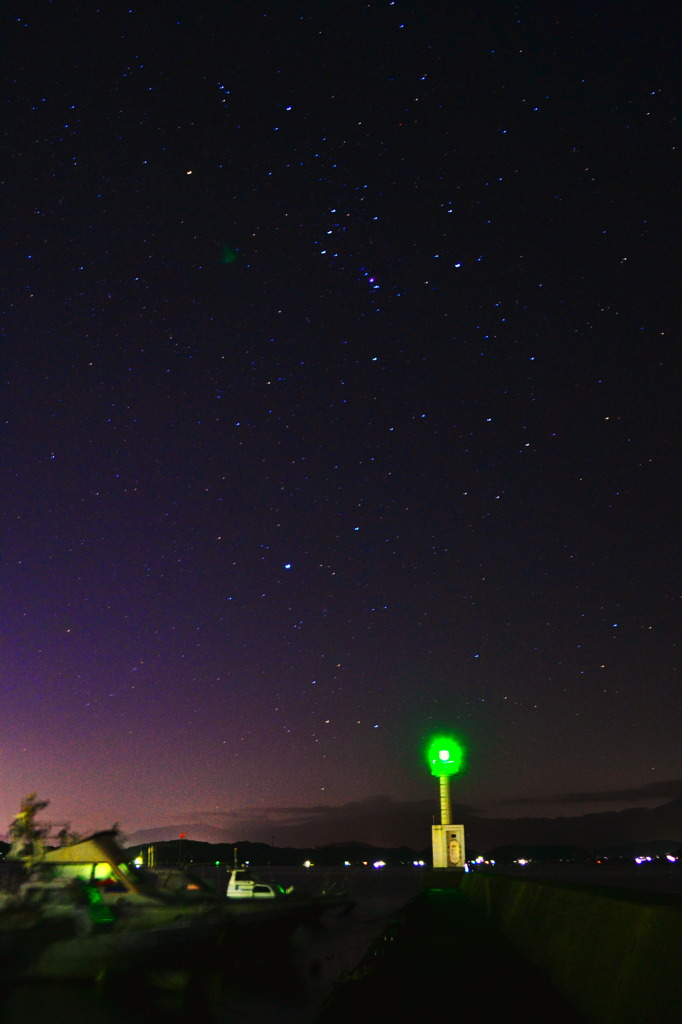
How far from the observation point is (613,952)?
641 cm

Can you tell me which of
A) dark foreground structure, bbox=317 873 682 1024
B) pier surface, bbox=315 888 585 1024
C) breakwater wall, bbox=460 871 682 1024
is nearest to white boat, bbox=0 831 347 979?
dark foreground structure, bbox=317 873 682 1024

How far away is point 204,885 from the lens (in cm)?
3023

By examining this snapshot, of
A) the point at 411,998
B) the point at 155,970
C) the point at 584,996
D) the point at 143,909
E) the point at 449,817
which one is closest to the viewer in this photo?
the point at 584,996

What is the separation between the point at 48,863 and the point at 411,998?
1570cm

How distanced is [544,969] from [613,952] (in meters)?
3.80

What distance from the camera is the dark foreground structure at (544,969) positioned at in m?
5.38

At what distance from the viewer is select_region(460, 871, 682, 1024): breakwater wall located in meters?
5.10

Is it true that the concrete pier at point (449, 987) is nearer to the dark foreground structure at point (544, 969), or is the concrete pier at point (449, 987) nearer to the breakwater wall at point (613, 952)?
the dark foreground structure at point (544, 969)

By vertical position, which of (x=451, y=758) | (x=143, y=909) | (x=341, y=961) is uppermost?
(x=451, y=758)

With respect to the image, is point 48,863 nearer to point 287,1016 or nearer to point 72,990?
point 72,990

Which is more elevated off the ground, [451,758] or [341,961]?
[451,758]

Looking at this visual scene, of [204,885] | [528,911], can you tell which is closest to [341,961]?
[204,885]

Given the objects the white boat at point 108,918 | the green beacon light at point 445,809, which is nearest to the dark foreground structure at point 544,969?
the white boat at point 108,918

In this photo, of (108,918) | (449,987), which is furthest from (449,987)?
(108,918)
